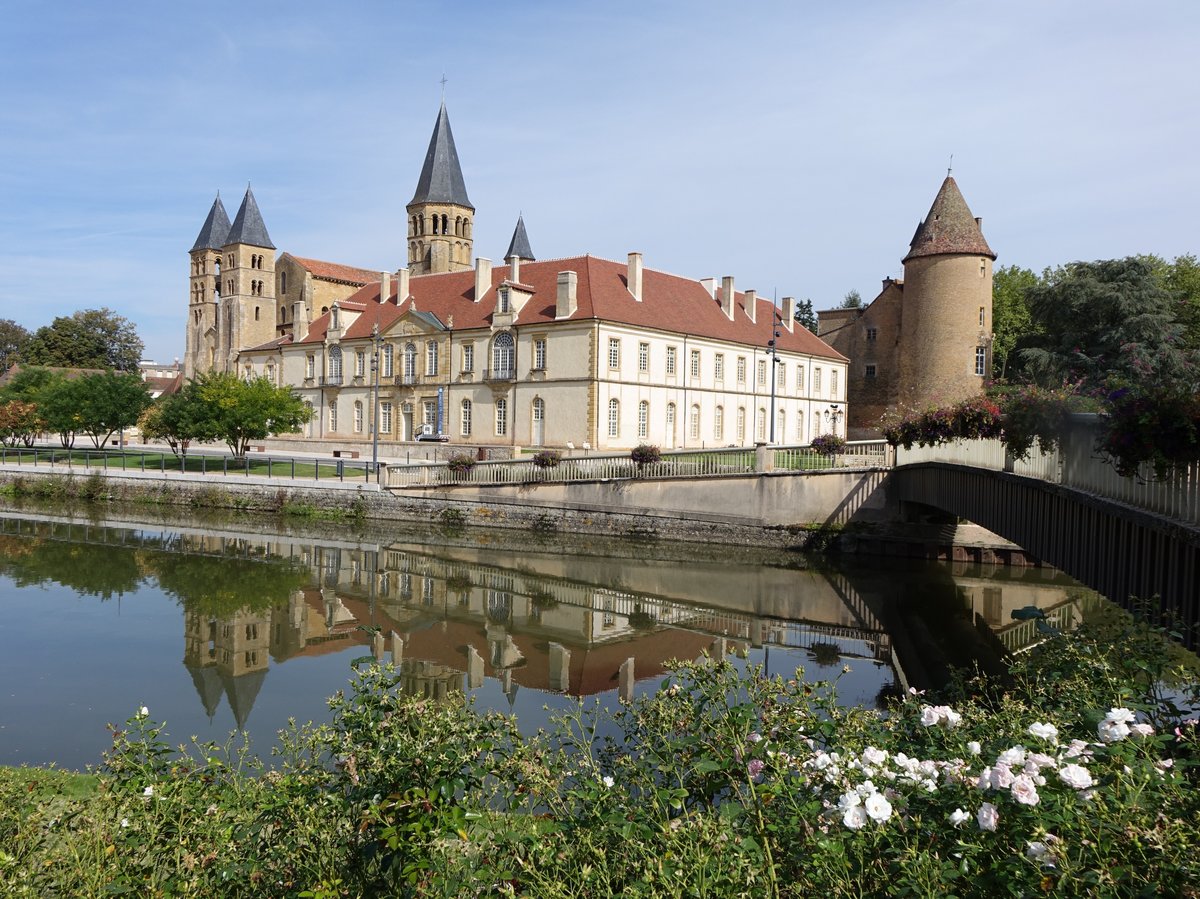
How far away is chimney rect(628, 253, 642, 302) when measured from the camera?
45094mm

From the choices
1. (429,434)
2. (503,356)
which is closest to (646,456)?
(503,356)

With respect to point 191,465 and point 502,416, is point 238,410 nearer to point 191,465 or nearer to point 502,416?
point 191,465

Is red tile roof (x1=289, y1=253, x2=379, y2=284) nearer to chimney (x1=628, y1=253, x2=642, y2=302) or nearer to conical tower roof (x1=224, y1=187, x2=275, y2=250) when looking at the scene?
conical tower roof (x1=224, y1=187, x2=275, y2=250)

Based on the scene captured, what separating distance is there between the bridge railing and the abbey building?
2309 cm

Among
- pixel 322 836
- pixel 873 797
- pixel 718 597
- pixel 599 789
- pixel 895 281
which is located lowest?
pixel 718 597

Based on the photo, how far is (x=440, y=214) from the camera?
211ft

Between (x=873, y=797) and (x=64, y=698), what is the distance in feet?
38.8

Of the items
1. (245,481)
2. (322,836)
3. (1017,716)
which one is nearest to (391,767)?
(322,836)

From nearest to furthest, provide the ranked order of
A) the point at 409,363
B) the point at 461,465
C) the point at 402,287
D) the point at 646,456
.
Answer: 1. the point at 646,456
2. the point at 461,465
3. the point at 409,363
4. the point at 402,287

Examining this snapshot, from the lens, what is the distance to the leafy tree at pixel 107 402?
48.0 metres

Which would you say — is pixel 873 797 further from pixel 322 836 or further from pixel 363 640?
pixel 363 640

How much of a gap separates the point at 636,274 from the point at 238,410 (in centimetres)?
1973

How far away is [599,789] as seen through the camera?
4469mm

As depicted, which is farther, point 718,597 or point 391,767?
point 718,597
